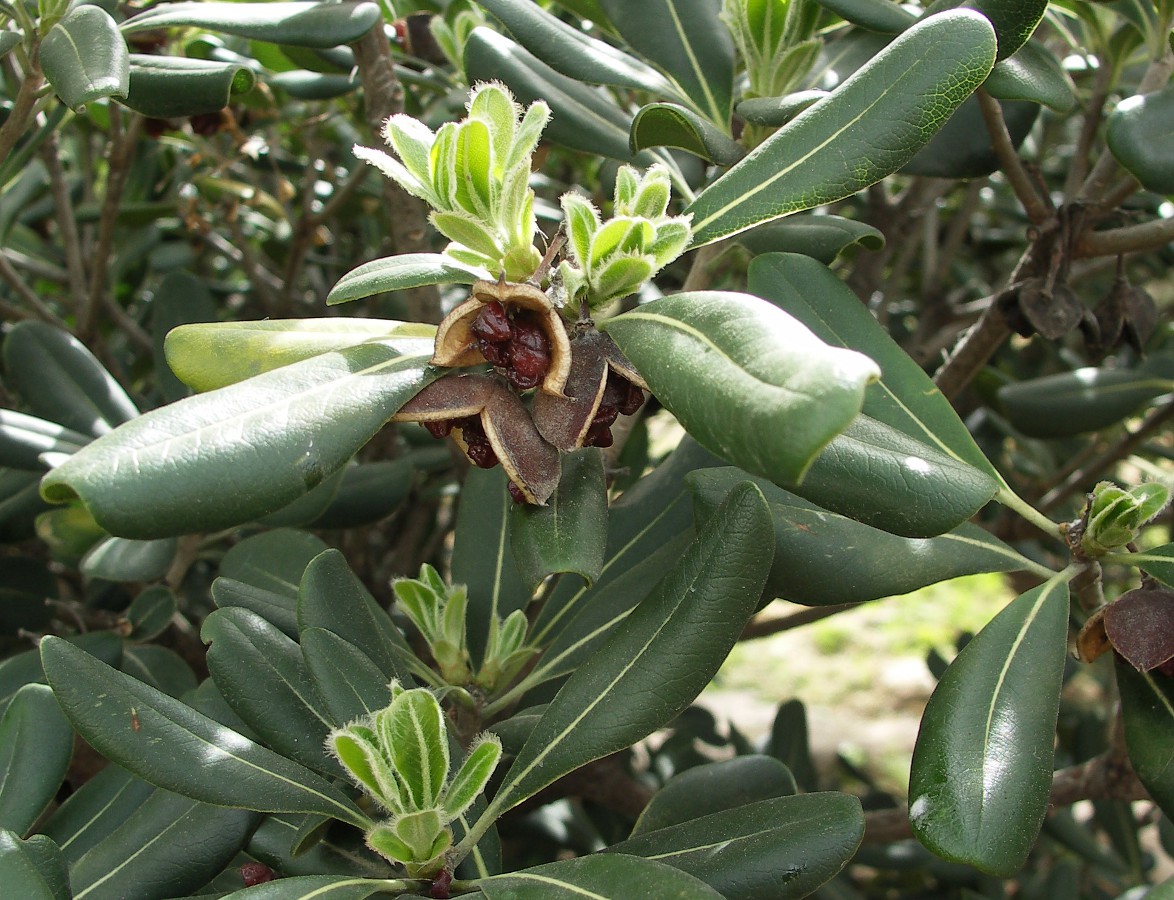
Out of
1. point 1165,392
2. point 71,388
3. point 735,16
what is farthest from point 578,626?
point 1165,392

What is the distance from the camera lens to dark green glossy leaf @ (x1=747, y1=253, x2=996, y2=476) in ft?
4.13

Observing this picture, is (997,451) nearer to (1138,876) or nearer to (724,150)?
(1138,876)

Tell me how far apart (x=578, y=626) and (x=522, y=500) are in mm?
312

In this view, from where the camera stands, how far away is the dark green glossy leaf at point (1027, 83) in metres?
1.25

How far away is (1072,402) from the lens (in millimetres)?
2205

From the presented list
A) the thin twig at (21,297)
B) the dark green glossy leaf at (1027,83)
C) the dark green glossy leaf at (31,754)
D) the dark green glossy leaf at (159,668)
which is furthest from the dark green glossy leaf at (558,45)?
the thin twig at (21,297)

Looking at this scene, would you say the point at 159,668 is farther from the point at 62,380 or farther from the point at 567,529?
the point at 567,529

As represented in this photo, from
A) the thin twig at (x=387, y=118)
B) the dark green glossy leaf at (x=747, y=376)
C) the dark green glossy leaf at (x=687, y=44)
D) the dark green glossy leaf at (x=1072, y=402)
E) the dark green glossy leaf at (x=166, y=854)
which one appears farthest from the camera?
the dark green glossy leaf at (x=1072, y=402)

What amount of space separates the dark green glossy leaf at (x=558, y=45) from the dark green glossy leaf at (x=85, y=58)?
1.41ft

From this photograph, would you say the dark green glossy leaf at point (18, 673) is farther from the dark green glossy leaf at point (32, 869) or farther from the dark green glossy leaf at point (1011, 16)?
the dark green glossy leaf at point (1011, 16)

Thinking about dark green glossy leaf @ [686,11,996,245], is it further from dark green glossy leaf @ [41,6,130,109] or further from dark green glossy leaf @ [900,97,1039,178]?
dark green glossy leaf @ [41,6,130,109]

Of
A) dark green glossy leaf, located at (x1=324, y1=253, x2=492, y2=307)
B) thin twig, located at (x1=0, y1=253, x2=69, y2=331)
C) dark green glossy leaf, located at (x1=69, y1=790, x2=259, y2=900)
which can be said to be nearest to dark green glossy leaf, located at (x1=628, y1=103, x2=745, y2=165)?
dark green glossy leaf, located at (x1=324, y1=253, x2=492, y2=307)

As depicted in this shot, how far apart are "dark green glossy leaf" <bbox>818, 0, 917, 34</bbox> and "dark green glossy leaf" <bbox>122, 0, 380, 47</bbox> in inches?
23.0

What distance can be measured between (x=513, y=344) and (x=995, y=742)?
0.61 meters
